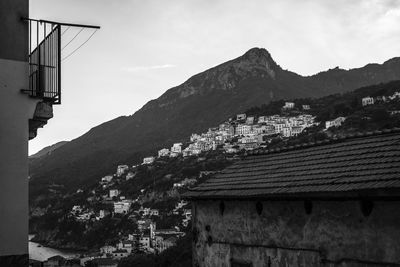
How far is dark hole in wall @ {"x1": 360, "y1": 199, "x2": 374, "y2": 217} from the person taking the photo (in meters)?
7.62

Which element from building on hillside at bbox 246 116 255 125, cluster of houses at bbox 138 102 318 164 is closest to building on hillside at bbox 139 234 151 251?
cluster of houses at bbox 138 102 318 164

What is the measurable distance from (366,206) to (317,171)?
1787 millimetres

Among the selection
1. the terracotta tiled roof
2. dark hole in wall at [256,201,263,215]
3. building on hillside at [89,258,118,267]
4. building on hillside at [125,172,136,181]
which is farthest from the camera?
building on hillside at [125,172,136,181]

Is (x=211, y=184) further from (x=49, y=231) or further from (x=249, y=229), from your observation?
(x=49, y=231)

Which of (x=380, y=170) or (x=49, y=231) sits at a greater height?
(x=380, y=170)

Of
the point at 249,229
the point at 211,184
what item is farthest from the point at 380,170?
the point at 211,184

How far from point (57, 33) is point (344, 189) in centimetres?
477

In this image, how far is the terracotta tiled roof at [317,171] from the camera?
26.1 ft

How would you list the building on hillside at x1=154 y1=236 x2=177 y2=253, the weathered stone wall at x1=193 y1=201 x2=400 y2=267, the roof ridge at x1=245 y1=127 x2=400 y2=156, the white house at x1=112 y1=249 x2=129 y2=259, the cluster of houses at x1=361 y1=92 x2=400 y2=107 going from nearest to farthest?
the weathered stone wall at x1=193 y1=201 x2=400 y2=267, the roof ridge at x1=245 y1=127 x2=400 y2=156, the building on hillside at x1=154 y1=236 x2=177 y2=253, the white house at x1=112 y1=249 x2=129 y2=259, the cluster of houses at x1=361 y1=92 x2=400 y2=107

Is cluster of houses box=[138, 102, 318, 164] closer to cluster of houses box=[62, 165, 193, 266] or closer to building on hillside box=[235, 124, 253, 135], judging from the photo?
building on hillside box=[235, 124, 253, 135]

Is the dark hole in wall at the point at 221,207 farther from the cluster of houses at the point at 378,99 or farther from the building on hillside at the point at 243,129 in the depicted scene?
the building on hillside at the point at 243,129

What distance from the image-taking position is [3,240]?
21.4 ft

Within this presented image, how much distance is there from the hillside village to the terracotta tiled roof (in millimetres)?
82590

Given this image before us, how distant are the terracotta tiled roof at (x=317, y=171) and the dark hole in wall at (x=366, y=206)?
0.26 m
